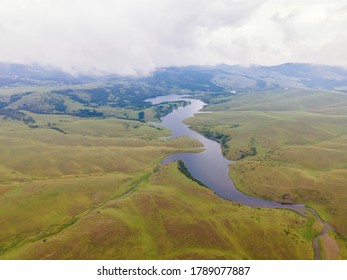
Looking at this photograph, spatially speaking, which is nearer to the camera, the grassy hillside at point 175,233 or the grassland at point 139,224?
the grassy hillside at point 175,233

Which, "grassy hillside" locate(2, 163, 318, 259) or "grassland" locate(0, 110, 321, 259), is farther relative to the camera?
"grassland" locate(0, 110, 321, 259)

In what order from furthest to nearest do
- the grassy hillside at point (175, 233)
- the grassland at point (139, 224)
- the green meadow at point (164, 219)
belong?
the green meadow at point (164, 219) → the grassland at point (139, 224) → the grassy hillside at point (175, 233)

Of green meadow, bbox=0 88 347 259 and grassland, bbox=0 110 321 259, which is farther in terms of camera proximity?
green meadow, bbox=0 88 347 259

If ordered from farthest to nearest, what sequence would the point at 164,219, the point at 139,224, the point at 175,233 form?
the point at 164,219 → the point at 139,224 → the point at 175,233

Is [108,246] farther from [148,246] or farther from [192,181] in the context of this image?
[192,181]

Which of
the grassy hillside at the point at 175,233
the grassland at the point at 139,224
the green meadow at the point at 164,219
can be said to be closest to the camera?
the grassy hillside at the point at 175,233

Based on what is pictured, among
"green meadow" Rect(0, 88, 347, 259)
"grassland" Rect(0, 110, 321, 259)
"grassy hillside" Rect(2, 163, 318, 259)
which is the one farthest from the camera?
"green meadow" Rect(0, 88, 347, 259)

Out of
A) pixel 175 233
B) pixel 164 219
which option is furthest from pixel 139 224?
pixel 175 233

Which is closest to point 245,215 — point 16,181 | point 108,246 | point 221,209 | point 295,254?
point 221,209

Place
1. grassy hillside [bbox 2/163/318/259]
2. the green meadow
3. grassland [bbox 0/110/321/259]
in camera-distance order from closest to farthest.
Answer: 1. grassy hillside [bbox 2/163/318/259]
2. grassland [bbox 0/110/321/259]
3. the green meadow

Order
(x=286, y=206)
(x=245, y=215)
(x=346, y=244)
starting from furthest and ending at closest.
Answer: (x=286, y=206)
(x=245, y=215)
(x=346, y=244)

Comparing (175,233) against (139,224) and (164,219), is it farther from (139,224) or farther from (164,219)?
(139,224)
